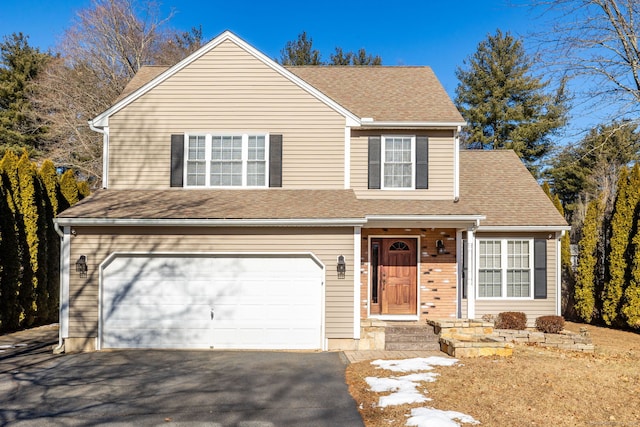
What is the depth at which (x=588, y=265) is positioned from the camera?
15781 millimetres

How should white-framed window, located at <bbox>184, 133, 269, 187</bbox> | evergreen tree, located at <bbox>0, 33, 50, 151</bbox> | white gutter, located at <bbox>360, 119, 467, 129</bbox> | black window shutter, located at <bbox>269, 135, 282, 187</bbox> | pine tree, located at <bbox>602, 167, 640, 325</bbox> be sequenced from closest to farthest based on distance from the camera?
black window shutter, located at <bbox>269, 135, 282, 187</bbox> → white-framed window, located at <bbox>184, 133, 269, 187</bbox> → white gutter, located at <bbox>360, 119, 467, 129</bbox> → pine tree, located at <bbox>602, 167, 640, 325</bbox> → evergreen tree, located at <bbox>0, 33, 50, 151</bbox>

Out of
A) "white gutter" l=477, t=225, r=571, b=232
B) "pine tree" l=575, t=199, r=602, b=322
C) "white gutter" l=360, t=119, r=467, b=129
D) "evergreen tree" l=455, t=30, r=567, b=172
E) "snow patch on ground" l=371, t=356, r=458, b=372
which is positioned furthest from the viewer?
"evergreen tree" l=455, t=30, r=567, b=172

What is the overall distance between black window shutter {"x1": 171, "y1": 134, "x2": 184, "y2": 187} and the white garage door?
7.56 feet

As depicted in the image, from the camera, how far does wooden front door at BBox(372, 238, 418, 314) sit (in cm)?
1320

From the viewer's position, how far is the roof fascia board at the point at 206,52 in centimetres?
1245

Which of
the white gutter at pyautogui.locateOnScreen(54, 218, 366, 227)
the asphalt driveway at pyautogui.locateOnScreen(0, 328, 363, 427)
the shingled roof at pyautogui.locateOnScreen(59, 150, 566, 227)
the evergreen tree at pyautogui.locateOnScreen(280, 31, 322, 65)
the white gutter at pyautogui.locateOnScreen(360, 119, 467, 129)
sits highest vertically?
the evergreen tree at pyautogui.locateOnScreen(280, 31, 322, 65)

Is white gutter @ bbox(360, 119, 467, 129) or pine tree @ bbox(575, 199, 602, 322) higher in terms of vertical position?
white gutter @ bbox(360, 119, 467, 129)

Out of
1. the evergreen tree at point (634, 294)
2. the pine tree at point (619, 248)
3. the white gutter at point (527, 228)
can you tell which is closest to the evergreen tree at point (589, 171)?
the pine tree at point (619, 248)

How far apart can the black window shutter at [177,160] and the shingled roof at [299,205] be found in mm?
309

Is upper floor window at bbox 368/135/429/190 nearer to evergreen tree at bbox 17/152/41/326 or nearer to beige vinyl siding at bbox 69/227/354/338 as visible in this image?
beige vinyl siding at bbox 69/227/354/338

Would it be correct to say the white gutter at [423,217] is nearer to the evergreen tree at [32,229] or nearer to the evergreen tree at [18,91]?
the evergreen tree at [32,229]

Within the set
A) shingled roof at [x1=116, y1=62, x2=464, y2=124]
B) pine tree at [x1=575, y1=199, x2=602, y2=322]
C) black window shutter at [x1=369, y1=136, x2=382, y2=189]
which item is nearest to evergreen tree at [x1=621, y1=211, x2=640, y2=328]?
pine tree at [x1=575, y1=199, x2=602, y2=322]

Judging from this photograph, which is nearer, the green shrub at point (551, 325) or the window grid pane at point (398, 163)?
the green shrub at point (551, 325)

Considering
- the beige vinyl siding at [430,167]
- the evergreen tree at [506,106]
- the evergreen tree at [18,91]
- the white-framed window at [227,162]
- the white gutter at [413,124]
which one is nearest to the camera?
the white-framed window at [227,162]
